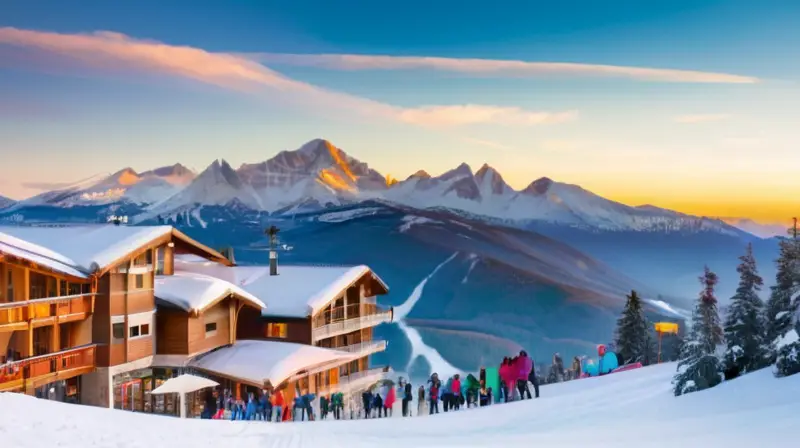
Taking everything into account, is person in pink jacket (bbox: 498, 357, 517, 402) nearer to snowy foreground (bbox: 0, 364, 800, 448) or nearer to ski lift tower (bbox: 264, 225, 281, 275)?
snowy foreground (bbox: 0, 364, 800, 448)

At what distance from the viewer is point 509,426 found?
1778 cm

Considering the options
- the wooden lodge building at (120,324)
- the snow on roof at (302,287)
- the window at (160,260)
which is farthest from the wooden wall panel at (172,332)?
the snow on roof at (302,287)

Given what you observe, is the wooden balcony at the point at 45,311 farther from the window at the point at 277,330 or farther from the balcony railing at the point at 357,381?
the balcony railing at the point at 357,381

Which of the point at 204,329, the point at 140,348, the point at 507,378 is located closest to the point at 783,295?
the point at 507,378

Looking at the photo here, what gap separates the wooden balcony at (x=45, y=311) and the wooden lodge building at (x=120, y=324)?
1.5 inches

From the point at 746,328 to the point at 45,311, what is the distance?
23739 millimetres

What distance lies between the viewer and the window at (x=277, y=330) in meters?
37.7

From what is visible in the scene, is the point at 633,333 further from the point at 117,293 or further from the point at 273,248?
the point at 117,293

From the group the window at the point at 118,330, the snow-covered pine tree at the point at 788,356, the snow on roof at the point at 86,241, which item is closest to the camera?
the snow-covered pine tree at the point at 788,356

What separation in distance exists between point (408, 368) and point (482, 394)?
107342 millimetres

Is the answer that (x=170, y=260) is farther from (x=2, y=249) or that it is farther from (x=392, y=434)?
(x=392, y=434)

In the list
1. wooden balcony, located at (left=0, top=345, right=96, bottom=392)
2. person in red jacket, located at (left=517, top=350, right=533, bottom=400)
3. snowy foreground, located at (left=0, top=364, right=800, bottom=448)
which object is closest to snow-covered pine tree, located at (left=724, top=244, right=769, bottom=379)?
snowy foreground, located at (left=0, top=364, right=800, bottom=448)

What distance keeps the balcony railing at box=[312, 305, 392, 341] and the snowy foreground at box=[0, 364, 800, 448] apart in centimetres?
1882

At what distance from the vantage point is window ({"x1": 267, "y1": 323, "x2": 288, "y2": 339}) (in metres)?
37.7
